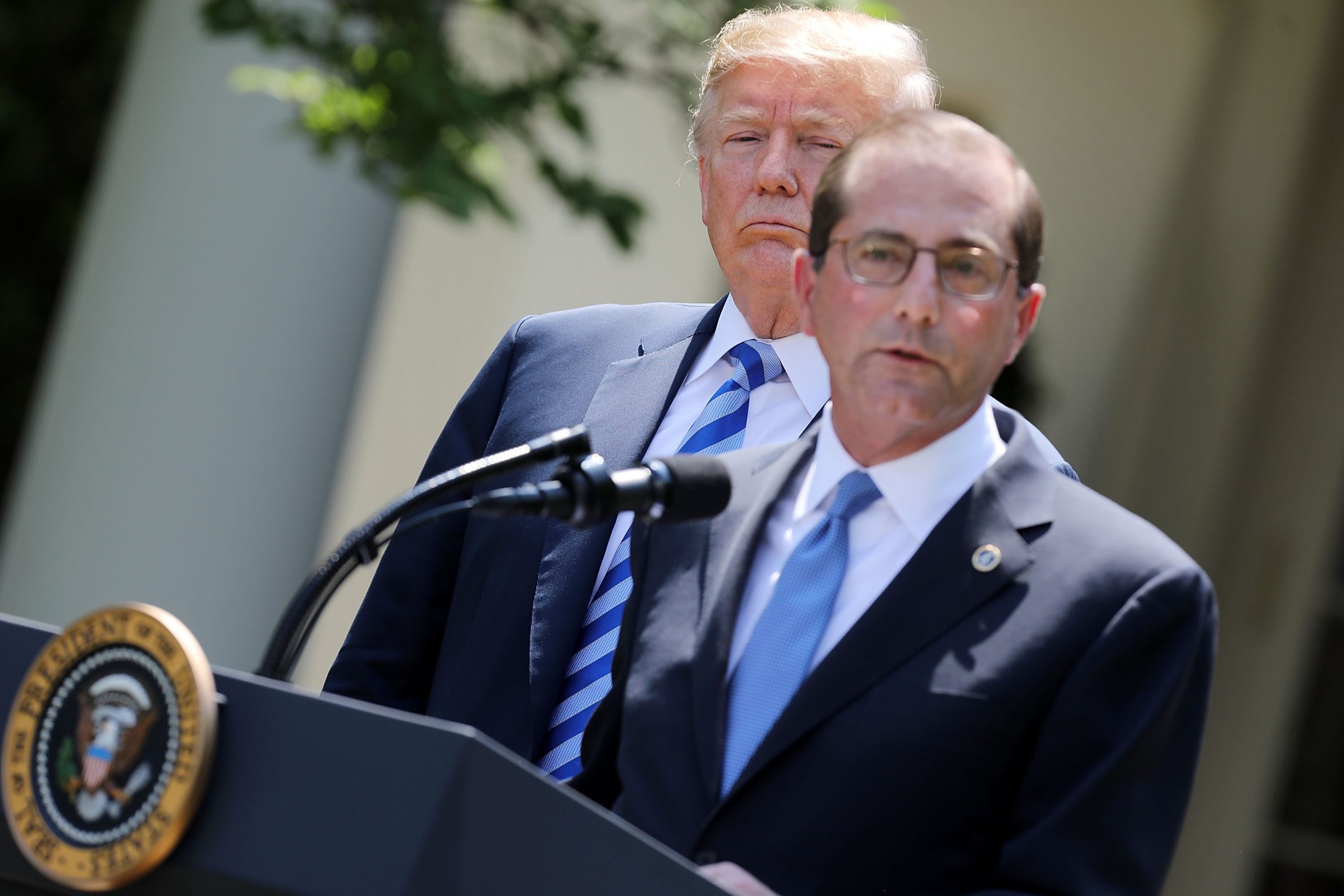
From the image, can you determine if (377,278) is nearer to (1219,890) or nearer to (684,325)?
(1219,890)

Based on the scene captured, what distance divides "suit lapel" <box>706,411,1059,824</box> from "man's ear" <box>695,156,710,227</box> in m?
0.95

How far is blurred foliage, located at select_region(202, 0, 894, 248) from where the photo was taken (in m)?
3.79

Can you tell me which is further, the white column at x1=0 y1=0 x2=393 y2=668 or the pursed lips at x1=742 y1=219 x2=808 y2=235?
the white column at x1=0 y1=0 x2=393 y2=668

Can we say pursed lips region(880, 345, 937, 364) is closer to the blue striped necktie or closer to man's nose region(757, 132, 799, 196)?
the blue striped necktie

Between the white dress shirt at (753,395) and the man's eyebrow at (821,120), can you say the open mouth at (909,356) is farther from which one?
the man's eyebrow at (821,120)

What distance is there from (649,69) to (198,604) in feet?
8.79

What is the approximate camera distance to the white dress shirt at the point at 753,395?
7.31 ft

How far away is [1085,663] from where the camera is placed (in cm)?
147

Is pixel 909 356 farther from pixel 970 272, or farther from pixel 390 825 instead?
pixel 390 825

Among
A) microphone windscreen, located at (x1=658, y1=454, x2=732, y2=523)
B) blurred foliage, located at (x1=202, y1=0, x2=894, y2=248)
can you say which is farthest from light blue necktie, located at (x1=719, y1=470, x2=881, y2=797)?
blurred foliage, located at (x1=202, y1=0, x2=894, y2=248)

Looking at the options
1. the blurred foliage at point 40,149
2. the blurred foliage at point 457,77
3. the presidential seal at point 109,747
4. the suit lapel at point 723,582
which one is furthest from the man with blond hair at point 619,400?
the blurred foliage at point 40,149

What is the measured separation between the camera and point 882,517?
1.64m

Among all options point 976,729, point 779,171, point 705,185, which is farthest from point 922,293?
point 705,185

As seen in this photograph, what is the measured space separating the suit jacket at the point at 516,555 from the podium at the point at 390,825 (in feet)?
2.80
